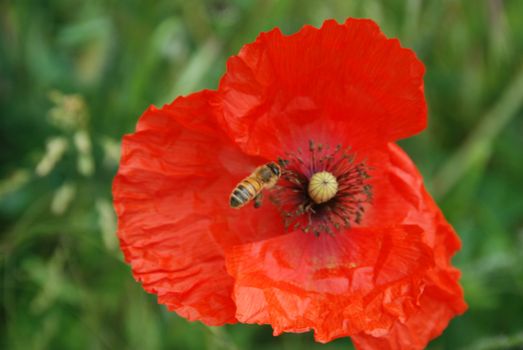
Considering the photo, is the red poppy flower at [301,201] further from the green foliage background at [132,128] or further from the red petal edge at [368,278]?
the green foliage background at [132,128]

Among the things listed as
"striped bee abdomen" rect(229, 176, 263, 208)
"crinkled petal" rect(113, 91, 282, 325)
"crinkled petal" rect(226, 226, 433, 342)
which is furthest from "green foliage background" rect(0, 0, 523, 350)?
"striped bee abdomen" rect(229, 176, 263, 208)

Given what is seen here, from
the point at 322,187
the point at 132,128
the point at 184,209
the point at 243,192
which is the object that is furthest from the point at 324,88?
the point at 132,128

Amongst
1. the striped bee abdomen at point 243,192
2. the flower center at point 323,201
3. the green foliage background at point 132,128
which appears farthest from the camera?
the green foliage background at point 132,128

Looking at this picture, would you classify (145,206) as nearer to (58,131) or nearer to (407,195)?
(407,195)

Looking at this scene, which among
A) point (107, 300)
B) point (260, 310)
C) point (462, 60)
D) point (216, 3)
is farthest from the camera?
point (462, 60)

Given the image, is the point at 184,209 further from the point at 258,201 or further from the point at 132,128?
the point at 132,128

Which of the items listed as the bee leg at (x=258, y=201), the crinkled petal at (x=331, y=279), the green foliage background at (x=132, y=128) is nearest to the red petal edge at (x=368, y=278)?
the crinkled petal at (x=331, y=279)

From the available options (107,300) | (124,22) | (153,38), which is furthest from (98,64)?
(107,300)

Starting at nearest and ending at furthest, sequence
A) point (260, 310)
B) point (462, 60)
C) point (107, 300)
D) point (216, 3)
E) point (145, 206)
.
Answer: point (260, 310), point (145, 206), point (107, 300), point (216, 3), point (462, 60)
